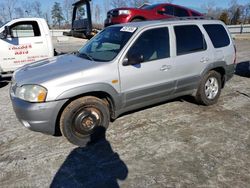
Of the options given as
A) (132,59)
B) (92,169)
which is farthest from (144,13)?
(92,169)

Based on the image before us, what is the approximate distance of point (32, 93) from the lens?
11.1 ft

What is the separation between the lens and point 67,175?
3.08m

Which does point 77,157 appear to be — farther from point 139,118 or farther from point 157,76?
point 157,76

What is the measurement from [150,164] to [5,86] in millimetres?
5933

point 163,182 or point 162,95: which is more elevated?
point 162,95

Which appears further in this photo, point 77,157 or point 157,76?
point 157,76

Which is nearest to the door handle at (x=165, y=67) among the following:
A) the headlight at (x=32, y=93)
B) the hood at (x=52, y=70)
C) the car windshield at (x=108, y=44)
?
the car windshield at (x=108, y=44)

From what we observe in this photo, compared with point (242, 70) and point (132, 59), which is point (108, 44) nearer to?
point (132, 59)

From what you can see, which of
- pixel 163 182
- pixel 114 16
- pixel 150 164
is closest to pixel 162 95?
pixel 150 164

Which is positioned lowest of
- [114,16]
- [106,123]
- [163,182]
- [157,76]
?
[163,182]

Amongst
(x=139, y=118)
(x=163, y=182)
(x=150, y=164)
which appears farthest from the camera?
(x=139, y=118)

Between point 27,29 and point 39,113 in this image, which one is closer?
point 39,113

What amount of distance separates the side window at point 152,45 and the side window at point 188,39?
11.3 inches

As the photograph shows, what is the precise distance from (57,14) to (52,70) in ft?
184
